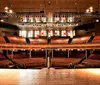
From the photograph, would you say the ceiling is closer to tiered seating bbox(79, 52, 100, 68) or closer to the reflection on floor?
tiered seating bbox(79, 52, 100, 68)

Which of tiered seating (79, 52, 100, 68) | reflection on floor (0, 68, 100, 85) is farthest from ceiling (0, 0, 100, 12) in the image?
reflection on floor (0, 68, 100, 85)

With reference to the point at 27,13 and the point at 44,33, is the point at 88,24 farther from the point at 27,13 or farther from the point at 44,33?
the point at 27,13

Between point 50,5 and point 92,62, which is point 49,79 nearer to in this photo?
point 92,62

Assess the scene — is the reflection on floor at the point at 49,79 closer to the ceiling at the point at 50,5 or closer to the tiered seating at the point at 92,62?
the tiered seating at the point at 92,62

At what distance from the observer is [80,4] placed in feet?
36.2

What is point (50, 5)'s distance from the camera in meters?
11.0

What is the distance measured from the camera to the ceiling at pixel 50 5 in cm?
1055

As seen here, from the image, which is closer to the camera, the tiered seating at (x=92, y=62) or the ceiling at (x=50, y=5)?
the tiered seating at (x=92, y=62)

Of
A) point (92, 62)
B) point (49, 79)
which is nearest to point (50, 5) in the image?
point (92, 62)

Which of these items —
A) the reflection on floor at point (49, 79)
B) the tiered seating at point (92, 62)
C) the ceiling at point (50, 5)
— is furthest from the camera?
the ceiling at point (50, 5)

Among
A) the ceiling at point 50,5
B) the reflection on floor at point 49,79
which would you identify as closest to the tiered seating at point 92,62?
the ceiling at point 50,5

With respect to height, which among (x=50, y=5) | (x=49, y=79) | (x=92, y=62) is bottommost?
(x=92, y=62)

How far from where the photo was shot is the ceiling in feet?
34.6

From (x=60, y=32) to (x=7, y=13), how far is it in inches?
316
